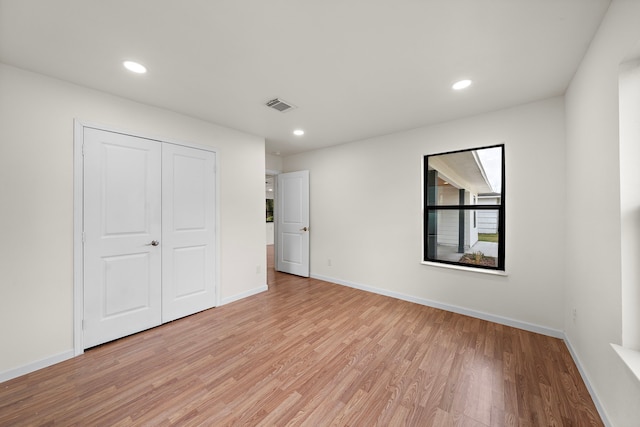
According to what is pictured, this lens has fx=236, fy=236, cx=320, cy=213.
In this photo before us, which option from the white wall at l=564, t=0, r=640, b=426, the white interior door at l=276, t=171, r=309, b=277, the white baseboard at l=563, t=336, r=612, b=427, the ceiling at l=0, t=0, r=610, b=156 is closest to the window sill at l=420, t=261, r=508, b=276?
the white wall at l=564, t=0, r=640, b=426

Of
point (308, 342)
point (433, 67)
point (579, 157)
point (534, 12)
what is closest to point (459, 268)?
point (579, 157)

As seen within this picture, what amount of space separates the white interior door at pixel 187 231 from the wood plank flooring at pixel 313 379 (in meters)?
0.36

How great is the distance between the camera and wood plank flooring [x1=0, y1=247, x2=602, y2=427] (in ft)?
4.94

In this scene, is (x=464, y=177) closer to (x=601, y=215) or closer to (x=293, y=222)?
(x=601, y=215)

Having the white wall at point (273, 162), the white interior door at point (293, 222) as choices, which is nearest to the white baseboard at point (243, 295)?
the white interior door at point (293, 222)

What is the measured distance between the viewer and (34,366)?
1.95m

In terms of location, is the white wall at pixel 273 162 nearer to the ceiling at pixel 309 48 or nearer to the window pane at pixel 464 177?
the ceiling at pixel 309 48

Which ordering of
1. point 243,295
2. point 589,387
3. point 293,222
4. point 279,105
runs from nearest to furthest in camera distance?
point 589,387 → point 279,105 → point 243,295 → point 293,222

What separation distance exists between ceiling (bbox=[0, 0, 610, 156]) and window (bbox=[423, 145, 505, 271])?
721 millimetres

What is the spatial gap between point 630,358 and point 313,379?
5.96 feet

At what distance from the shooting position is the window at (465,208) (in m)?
2.84

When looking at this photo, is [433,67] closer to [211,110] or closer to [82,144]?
[211,110]

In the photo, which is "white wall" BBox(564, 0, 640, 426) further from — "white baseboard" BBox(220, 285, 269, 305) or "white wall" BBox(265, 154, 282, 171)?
"white wall" BBox(265, 154, 282, 171)

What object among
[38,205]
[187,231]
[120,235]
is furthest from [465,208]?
[38,205]
